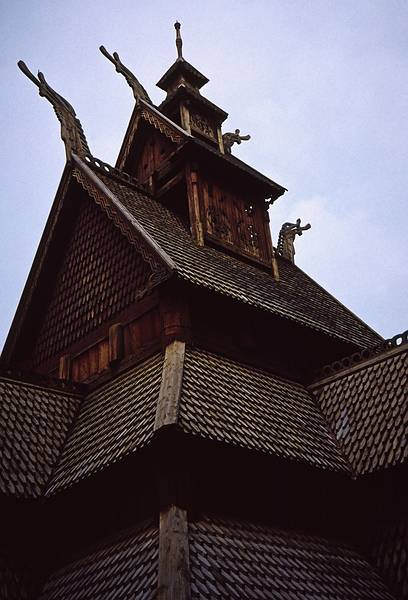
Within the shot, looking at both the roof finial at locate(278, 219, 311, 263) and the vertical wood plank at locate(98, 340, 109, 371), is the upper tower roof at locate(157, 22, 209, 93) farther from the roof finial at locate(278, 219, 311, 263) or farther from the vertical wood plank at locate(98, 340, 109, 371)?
the vertical wood plank at locate(98, 340, 109, 371)

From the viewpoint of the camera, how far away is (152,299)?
908cm

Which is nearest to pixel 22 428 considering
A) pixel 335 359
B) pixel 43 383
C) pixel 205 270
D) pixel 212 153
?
pixel 43 383

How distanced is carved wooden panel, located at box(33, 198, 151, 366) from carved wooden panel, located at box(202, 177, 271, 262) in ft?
6.43

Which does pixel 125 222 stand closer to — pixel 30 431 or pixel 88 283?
pixel 88 283

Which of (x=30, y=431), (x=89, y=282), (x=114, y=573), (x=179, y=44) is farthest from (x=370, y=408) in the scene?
(x=179, y=44)

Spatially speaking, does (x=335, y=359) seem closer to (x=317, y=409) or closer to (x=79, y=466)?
(x=317, y=409)

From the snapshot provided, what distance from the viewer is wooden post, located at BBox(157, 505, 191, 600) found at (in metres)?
5.36

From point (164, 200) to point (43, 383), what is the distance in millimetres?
5009

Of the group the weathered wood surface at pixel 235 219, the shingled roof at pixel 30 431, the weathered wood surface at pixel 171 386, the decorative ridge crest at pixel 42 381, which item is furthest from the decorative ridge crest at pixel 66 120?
the weathered wood surface at pixel 171 386

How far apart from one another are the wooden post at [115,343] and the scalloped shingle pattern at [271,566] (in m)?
3.35

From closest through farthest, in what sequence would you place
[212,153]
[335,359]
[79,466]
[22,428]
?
[79,466]
[22,428]
[335,359]
[212,153]

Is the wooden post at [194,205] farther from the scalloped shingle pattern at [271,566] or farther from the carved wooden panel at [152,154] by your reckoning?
the scalloped shingle pattern at [271,566]

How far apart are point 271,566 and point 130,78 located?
1209 centimetres

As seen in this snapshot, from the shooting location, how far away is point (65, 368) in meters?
10.5
